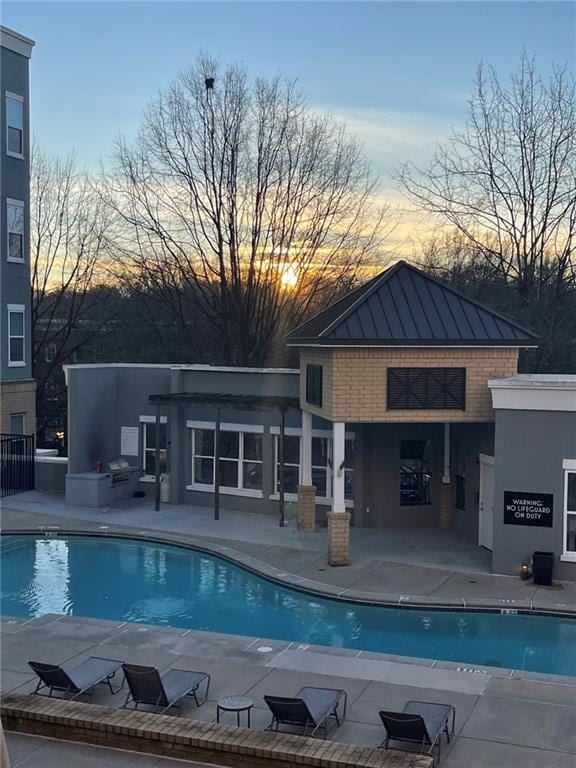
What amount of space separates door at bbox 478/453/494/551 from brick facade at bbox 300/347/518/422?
182cm

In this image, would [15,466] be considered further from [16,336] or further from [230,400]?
[230,400]

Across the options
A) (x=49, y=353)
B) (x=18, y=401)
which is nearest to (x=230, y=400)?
(x=18, y=401)

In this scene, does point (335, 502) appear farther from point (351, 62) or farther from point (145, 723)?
point (351, 62)

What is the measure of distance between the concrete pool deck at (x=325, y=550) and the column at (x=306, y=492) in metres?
0.31

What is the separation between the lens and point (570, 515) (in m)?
16.6

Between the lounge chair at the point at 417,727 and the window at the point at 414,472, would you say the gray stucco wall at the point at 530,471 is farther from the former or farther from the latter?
the lounge chair at the point at 417,727

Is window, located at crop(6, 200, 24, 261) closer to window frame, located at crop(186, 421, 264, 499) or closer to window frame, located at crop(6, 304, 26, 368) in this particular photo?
window frame, located at crop(6, 304, 26, 368)

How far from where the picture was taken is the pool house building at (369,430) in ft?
54.9

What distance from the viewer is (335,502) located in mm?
17578

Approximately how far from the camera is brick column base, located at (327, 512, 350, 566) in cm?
1758

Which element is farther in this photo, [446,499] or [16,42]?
[16,42]

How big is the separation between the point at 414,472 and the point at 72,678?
42.2ft

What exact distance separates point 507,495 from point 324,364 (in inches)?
186

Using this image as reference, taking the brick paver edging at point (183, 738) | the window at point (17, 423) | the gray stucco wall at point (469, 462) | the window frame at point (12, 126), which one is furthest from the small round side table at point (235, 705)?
the window frame at point (12, 126)
